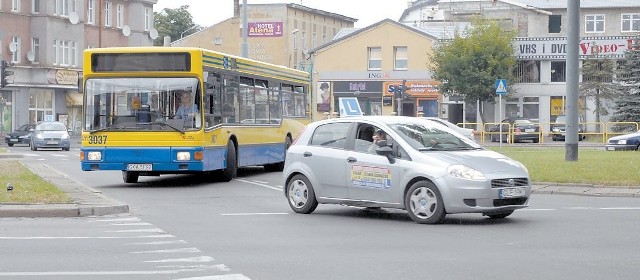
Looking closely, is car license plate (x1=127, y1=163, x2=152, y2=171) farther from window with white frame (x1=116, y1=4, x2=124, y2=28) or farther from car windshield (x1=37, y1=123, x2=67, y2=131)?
window with white frame (x1=116, y1=4, x2=124, y2=28)

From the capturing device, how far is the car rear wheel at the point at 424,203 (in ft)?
50.4

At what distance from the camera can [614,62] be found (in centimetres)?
7044

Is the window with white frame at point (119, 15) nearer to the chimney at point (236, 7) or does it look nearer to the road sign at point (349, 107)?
the chimney at point (236, 7)

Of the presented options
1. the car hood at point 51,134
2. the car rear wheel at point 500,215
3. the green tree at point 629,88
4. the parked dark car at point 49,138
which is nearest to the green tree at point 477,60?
the green tree at point 629,88

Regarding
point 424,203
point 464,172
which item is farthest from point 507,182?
point 424,203

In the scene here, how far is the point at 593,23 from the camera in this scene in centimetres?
8288

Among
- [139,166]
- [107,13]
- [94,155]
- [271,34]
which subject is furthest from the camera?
[271,34]

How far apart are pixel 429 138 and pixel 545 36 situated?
62.2 m

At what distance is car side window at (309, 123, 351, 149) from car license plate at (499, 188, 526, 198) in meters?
2.74

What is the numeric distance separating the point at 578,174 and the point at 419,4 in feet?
316

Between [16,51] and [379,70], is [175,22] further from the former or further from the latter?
[16,51]

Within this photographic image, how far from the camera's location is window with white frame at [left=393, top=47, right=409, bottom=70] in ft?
261

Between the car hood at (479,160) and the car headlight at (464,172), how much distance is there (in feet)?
0.18

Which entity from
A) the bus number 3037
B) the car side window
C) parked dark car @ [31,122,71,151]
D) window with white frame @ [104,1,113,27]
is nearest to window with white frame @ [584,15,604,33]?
window with white frame @ [104,1,113,27]
